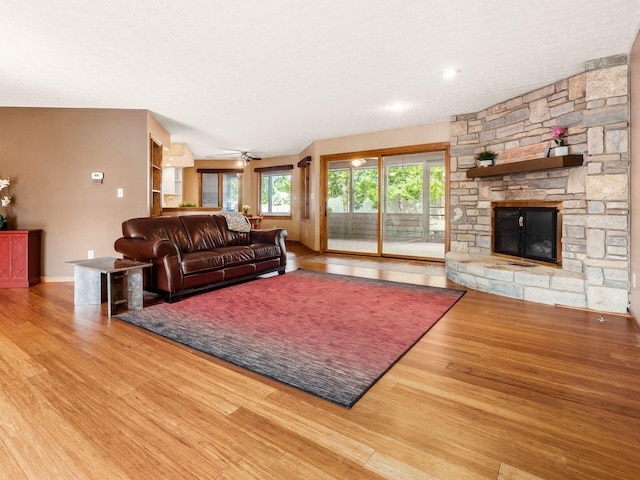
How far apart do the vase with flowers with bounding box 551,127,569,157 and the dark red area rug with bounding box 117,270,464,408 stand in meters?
1.93

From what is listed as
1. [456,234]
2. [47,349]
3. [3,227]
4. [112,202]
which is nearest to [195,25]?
[47,349]

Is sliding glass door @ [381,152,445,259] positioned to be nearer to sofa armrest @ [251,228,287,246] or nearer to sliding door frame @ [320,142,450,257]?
sliding door frame @ [320,142,450,257]

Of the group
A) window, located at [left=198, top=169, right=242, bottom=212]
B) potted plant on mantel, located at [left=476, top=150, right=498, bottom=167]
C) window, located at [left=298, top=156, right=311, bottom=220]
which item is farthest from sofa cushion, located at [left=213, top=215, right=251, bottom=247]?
window, located at [left=198, top=169, right=242, bottom=212]

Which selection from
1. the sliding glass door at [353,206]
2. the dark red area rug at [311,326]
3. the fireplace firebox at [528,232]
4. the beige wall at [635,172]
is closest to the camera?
the dark red area rug at [311,326]

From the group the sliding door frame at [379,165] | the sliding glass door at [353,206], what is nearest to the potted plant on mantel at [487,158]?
the sliding door frame at [379,165]

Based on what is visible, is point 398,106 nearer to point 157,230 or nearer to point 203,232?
point 203,232

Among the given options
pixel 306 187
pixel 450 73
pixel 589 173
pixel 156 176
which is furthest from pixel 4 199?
pixel 589 173

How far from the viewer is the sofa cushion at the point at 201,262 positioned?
368 cm

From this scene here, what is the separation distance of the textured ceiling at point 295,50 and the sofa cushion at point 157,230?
5.26 ft

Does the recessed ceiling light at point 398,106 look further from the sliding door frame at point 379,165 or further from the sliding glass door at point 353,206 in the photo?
the sliding glass door at point 353,206

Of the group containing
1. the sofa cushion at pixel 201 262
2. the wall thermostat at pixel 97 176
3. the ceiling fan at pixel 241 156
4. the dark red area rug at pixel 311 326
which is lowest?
the dark red area rug at pixel 311 326

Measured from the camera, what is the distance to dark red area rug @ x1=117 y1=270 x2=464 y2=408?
6.67ft

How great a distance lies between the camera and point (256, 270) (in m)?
4.62

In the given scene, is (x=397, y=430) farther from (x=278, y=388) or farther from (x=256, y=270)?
(x=256, y=270)
